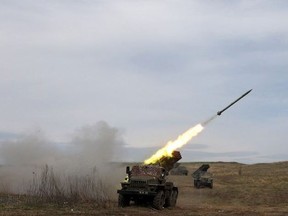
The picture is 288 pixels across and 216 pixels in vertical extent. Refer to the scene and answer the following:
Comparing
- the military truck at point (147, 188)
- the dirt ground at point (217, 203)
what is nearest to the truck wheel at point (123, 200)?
the military truck at point (147, 188)

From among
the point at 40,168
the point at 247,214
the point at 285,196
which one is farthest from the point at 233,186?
the point at 247,214

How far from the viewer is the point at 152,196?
3084 centimetres

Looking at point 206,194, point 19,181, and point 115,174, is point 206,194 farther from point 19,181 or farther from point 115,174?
point 19,181

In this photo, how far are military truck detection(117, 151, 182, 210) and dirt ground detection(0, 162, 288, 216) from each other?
20.2 inches

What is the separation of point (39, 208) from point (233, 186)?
90.8 feet

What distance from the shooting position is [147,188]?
101ft

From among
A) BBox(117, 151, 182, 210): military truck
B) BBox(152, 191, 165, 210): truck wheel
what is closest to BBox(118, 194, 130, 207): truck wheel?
BBox(117, 151, 182, 210): military truck

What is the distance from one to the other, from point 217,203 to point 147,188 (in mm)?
11424

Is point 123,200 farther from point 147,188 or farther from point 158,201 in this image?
point 158,201

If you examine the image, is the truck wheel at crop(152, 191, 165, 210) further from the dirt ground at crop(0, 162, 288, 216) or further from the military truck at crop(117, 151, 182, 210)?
the dirt ground at crop(0, 162, 288, 216)

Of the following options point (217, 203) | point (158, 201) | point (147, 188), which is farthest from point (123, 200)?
point (217, 203)

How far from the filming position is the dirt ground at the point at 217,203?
2588 centimetres

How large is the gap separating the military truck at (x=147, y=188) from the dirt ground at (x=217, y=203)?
0.51 m

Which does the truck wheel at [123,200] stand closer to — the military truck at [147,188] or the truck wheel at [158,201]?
the military truck at [147,188]
